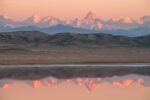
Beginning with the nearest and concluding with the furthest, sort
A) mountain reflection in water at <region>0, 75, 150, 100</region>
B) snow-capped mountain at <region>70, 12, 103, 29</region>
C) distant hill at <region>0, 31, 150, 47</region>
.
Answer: mountain reflection in water at <region>0, 75, 150, 100</region>
distant hill at <region>0, 31, 150, 47</region>
snow-capped mountain at <region>70, 12, 103, 29</region>

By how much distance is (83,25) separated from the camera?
33.0ft

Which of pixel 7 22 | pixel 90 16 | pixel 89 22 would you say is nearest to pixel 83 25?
pixel 89 22

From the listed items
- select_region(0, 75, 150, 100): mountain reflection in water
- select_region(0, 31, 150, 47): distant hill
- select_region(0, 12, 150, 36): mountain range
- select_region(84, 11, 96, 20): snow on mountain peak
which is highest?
select_region(84, 11, 96, 20): snow on mountain peak

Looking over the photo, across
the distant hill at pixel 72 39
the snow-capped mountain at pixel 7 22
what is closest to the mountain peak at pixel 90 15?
the distant hill at pixel 72 39

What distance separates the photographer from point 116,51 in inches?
397

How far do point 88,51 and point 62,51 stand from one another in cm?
68

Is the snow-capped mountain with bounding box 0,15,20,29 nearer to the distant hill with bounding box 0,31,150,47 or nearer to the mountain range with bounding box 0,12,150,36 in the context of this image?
the mountain range with bounding box 0,12,150,36

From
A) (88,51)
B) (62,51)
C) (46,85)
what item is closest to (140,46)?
(88,51)

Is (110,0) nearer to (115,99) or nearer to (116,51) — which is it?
(116,51)

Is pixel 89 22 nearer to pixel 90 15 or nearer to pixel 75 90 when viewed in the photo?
pixel 90 15

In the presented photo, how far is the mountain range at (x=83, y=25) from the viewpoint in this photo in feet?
32.5

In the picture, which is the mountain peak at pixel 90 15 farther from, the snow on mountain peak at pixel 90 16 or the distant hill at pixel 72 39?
the distant hill at pixel 72 39

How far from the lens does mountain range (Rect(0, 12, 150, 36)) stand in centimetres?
991

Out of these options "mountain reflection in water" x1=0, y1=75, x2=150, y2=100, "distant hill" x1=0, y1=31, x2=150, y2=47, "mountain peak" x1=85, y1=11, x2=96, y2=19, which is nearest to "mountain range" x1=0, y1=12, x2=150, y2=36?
"mountain peak" x1=85, y1=11, x2=96, y2=19
